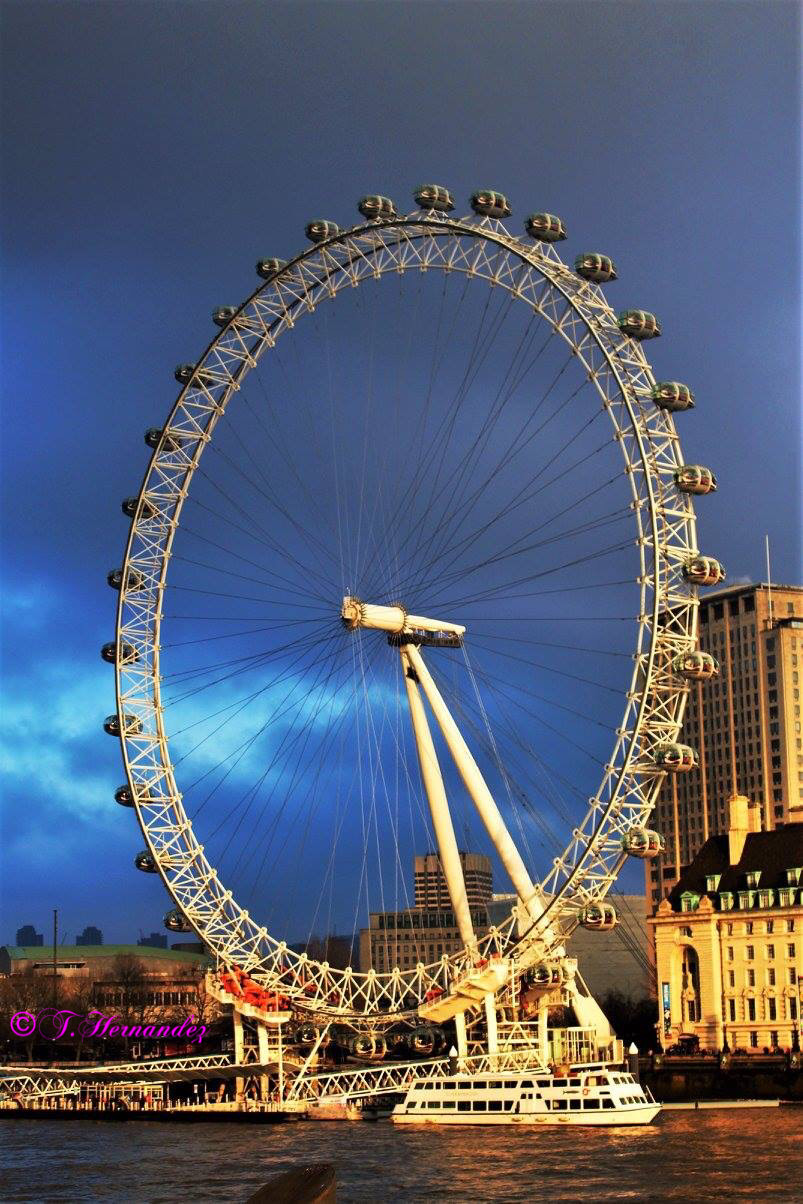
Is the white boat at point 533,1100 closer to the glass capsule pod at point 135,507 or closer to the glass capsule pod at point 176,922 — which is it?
the glass capsule pod at point 176,922

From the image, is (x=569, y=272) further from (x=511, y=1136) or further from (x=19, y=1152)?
(x=19, y=1152)

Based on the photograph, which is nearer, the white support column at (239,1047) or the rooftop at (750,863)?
the white support column at (239,1047)

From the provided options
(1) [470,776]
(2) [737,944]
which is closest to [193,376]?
(1) [470,776]

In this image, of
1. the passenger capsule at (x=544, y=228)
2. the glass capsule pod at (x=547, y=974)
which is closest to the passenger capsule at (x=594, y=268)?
the passenger capsule at (x=544, y=228)

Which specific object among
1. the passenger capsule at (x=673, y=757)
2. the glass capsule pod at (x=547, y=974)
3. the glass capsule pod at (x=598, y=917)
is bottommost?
the glass capsule pod at (x=547, y=974)

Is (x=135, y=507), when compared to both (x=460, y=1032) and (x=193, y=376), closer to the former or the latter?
(x=193, y=376)

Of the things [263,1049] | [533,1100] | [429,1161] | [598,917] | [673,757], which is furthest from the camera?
[263,1049]

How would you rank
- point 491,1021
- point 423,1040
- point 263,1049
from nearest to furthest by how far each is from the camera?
1. point 491,1021
2. point 423,1040
3. point 263,1049
